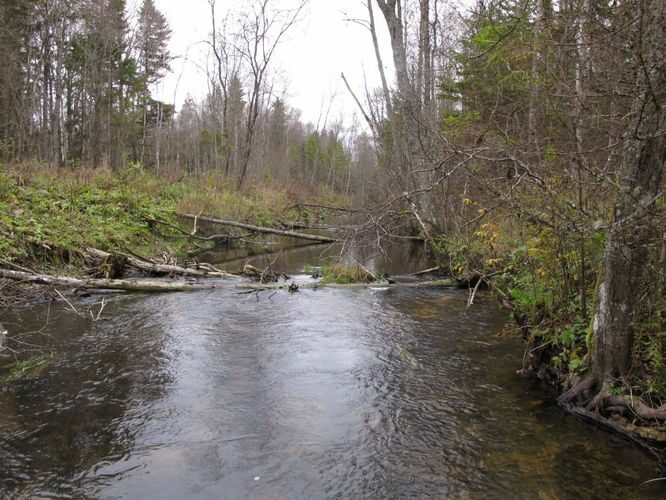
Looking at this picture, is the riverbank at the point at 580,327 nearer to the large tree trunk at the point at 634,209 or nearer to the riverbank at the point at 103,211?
the large tree trunk at the point at 634,209

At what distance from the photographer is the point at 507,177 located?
534 cm

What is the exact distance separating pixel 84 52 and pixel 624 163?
104ft

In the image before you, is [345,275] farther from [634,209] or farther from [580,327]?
[634,209]

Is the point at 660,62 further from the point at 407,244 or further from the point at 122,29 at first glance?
the point at 122,29

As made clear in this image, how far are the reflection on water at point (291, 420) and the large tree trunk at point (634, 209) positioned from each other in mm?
920

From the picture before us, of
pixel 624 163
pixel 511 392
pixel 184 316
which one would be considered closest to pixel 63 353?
pixel 184 316

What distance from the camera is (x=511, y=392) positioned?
18.6 ft

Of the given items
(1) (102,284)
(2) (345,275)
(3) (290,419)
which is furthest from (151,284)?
(3) (290,419)

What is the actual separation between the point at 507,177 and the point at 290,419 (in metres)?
3.69

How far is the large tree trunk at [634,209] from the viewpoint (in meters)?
3.93

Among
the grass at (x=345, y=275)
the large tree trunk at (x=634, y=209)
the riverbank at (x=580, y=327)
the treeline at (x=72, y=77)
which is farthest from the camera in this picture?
the treeline at (x=72, y=77)

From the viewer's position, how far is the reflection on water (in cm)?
395

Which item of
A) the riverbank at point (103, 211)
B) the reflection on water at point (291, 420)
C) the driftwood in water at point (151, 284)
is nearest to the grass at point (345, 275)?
the driftwood in water at point (151, 284)

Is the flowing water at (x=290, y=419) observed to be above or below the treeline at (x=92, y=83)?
below
